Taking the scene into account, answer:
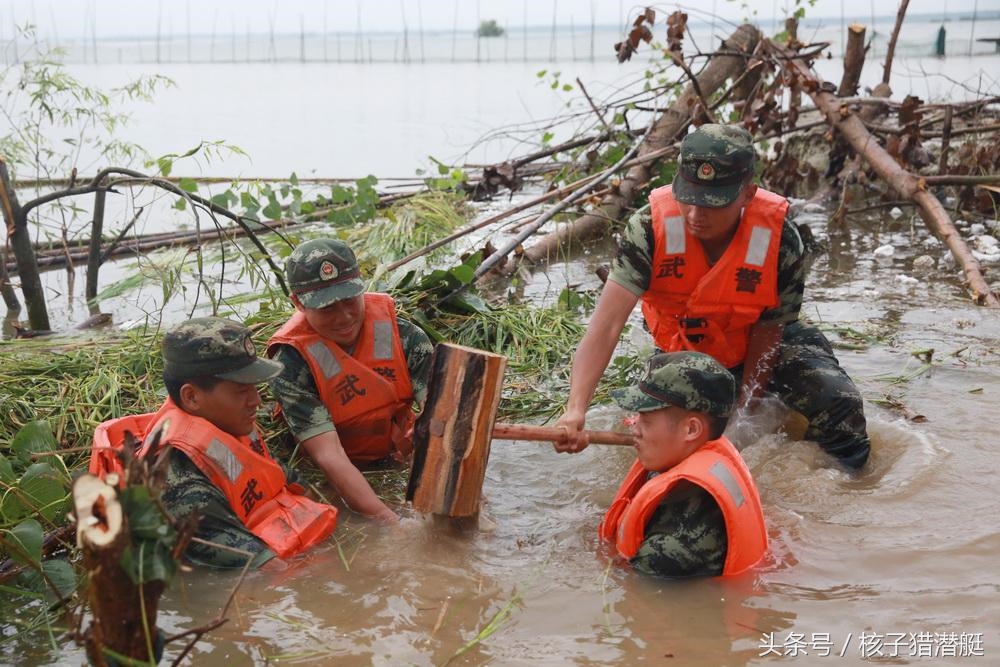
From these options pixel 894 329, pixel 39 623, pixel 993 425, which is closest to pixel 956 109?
pixel 894 329

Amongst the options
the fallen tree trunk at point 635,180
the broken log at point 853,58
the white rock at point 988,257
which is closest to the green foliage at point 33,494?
the fallen tree trunk at point 635,180

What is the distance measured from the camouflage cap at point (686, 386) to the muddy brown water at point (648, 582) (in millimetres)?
631

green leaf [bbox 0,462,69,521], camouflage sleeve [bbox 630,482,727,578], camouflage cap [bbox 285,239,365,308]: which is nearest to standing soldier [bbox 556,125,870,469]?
camouflage sleeve [bbox 630,482,727,578]

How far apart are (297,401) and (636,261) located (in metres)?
1.63

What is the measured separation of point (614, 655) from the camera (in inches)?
128

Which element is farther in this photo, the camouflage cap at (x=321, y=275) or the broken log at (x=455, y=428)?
the camouflage cap at (x=321, y=275)

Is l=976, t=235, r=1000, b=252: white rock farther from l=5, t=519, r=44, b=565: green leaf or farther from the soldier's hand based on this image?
l=5, t=519, r=44, b=565: green leaf

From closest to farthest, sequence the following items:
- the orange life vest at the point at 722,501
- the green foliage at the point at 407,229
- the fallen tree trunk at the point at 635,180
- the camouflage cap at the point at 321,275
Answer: the orange life vest at the point at 722,501 < the camouflage cap at the point at 321,275 < the green foliage at the point at 407,229 < the fallen tree trunk at the point at 635,180

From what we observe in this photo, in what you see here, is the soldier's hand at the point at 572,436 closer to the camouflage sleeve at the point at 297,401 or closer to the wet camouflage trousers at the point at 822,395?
the camouflage sleeve at the point at 297,401

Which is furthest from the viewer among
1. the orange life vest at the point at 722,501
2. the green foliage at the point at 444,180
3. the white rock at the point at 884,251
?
the green foliage at the point at 444,180

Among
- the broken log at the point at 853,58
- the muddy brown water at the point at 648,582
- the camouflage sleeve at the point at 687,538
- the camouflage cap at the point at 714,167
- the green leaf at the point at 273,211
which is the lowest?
the muddy brown water at the point at 648,582

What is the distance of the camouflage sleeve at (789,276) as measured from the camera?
4656mm

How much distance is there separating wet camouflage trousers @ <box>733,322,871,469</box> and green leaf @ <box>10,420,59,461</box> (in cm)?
312

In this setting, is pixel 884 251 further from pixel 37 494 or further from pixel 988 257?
pixel 37 494
